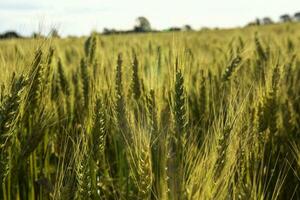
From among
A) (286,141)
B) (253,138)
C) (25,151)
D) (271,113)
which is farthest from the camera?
(286,141)

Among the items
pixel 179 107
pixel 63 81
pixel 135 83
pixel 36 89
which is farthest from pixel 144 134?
pixel 63 81

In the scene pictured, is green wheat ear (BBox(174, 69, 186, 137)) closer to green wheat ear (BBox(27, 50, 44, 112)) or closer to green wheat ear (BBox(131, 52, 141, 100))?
green wheat ear (BBox(27, 50, 44, 112))

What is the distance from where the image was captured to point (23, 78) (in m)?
1.37

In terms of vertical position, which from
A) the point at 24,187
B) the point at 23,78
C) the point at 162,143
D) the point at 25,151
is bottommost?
→ the point at 24,187

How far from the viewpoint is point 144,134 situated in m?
1.22

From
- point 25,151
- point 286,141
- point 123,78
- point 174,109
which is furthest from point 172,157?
point 286,141

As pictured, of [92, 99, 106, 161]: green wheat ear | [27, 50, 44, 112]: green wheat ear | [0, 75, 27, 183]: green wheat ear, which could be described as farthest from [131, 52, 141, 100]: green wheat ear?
[0, 75, 27, 183]: green wheat ear

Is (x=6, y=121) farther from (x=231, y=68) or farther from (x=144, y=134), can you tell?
(x=231, y=68)

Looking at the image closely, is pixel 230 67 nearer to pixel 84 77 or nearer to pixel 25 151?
pixel 84 77

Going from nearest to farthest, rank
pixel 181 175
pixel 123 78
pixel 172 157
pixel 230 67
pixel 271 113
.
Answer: pixel 181 175 < pixel 172 157 < pixel 271 113 < pixel 123 78 < pixel 230 67

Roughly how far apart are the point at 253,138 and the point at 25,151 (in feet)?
2.49

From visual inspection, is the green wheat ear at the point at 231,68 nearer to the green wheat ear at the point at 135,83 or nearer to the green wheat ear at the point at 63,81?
the green wheat ear at the point at 135,83

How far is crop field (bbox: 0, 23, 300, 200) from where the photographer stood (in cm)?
115

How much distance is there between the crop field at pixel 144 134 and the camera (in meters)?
1.15
